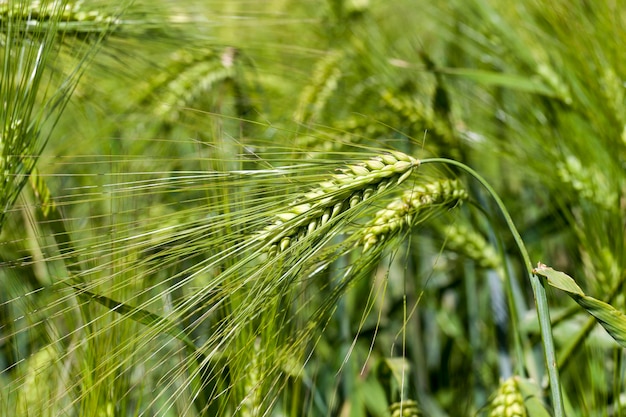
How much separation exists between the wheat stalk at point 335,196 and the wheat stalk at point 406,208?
0.03m

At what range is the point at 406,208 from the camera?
681mm

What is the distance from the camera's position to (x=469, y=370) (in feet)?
4.16

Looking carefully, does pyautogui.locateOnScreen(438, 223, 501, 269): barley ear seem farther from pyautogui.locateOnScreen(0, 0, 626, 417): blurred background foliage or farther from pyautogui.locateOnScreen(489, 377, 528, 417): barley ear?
pyautogui.locateOnScreen(489, 377, 528, 417): barley ear

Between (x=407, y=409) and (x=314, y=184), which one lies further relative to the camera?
(x=407, y=409)

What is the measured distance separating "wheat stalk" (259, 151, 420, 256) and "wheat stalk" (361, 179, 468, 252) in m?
0.03

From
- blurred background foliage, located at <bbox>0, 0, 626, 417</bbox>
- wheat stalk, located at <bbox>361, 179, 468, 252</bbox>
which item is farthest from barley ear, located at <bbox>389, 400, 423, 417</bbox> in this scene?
wheat stalk, located at <bbox>361, 179, 468, 252</bbox>

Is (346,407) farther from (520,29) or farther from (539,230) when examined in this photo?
(520,29)

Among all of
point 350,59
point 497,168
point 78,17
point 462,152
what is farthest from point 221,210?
point 497,168

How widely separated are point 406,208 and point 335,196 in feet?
0.26

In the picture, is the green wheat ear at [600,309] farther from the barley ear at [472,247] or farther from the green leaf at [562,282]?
the barley ear at [472,247]

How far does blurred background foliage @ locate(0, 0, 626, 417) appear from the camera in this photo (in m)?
0.70

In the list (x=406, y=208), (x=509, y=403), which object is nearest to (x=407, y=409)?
(x=509, y=403)

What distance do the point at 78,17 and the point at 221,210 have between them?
325 mm

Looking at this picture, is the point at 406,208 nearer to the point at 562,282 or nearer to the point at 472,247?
the point at 562,282
